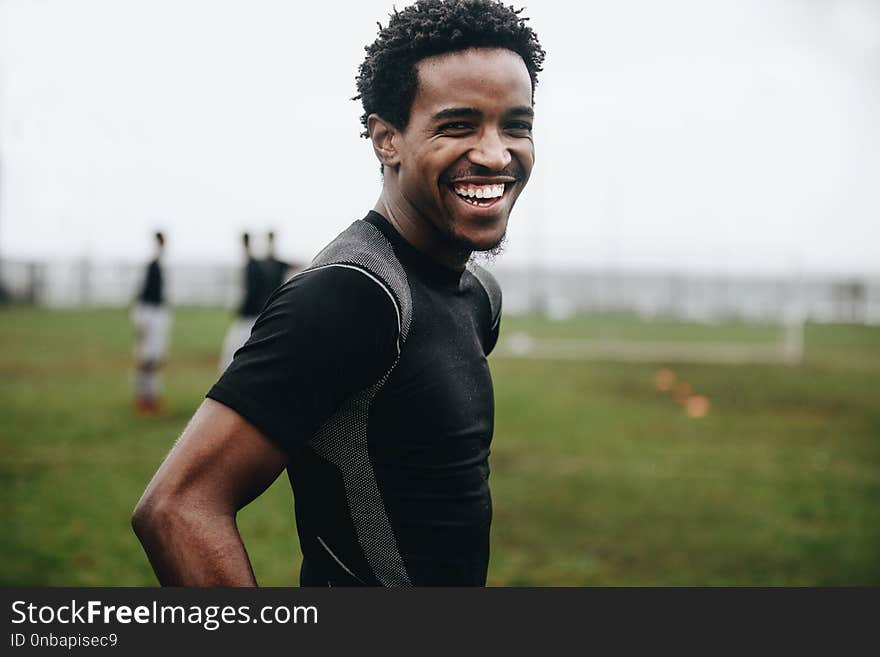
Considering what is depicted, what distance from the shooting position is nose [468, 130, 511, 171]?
76.0 inches

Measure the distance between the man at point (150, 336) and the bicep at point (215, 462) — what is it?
1009 cm

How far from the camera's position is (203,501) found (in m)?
1.67

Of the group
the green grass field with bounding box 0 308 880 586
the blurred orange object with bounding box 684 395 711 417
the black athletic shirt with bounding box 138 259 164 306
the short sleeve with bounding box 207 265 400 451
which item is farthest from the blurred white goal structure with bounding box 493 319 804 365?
the short sleeve with bounding box 207 265 400 451

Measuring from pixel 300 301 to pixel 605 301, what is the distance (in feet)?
142

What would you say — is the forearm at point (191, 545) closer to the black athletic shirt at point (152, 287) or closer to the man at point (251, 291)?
the man at point (251, 291)

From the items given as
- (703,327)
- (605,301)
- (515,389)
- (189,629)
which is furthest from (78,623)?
(605,301)

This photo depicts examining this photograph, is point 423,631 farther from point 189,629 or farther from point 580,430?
point 580,430

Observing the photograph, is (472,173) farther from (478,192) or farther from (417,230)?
(417,230)

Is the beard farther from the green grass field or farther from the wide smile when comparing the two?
the green grass field

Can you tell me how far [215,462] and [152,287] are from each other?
11.0 metres

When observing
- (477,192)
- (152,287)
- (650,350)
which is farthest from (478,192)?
(650,350)

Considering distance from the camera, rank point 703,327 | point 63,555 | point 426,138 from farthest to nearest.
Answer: point 703,327
point 63,555
point 426,138

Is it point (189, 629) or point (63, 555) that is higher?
point (189, 629)

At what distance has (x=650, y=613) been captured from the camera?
2428 millimetres
